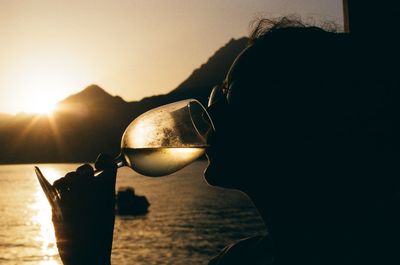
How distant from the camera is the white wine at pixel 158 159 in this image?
2.14 metres

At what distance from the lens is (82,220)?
1.78 metres

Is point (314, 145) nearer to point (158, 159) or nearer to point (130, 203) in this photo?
point (158, 159)

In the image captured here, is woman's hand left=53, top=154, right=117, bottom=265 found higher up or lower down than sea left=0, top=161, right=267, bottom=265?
higher up

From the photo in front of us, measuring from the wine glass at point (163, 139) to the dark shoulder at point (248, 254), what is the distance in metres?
0.42

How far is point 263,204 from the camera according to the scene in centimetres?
156

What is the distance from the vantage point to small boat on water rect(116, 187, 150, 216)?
59.6 meters

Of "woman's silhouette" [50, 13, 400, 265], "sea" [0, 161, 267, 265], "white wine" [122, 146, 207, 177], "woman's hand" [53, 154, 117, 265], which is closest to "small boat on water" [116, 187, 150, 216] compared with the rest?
"sea" [0, 161, 267, 265]

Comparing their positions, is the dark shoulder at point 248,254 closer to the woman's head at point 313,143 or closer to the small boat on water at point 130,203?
the woman's head at point 313,143

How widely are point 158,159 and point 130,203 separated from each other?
63365 mm

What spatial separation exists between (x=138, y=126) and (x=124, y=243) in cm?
4897

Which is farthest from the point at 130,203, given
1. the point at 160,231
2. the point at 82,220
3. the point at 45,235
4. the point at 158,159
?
the point at 82,220

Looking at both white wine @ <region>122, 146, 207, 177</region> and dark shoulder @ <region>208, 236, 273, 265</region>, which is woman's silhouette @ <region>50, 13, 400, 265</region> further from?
white wine @ <region>122, 146, 207, 177</region>

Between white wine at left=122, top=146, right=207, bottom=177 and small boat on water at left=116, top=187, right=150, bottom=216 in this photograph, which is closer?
white wine at left=122, top=146, right=207, bottom=177

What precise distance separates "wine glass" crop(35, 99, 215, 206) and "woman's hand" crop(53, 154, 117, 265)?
0.91 feet
